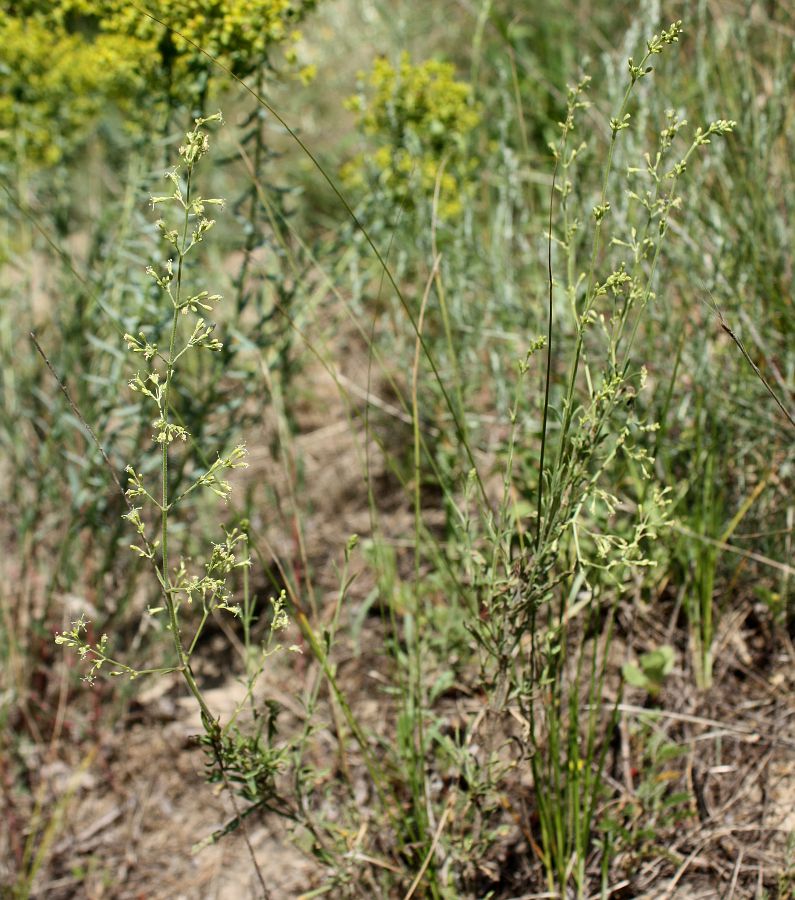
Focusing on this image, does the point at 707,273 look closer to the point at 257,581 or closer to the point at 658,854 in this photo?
the point at 658,854

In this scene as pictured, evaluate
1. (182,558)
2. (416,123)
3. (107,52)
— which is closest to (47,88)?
(107,52)

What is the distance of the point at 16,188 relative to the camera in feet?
9.34

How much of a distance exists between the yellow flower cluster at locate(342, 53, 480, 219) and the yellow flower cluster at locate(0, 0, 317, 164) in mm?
295

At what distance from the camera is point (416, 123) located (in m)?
2.27

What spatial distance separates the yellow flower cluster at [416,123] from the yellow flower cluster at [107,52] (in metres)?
0.29

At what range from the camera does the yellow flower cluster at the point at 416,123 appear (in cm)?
220

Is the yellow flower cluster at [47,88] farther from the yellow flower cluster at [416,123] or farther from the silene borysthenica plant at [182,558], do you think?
the silene borysthenica plant at [182,558]

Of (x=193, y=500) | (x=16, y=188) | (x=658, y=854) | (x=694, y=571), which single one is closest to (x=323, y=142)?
(x=16, y=188)

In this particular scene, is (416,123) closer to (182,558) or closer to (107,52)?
(107,52)

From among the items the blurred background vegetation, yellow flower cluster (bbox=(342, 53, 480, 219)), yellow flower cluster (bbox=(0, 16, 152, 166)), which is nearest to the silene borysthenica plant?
the blurred background vegetation

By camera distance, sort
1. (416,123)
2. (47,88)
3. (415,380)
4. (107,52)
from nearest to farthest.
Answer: (415,380), (107,52), (416,123), (47,88)

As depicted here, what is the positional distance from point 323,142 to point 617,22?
1501 mm

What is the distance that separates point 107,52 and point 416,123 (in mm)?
772

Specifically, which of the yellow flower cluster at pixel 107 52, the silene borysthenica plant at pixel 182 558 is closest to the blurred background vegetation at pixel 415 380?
the yellow flower cluster at pixel 107 52
